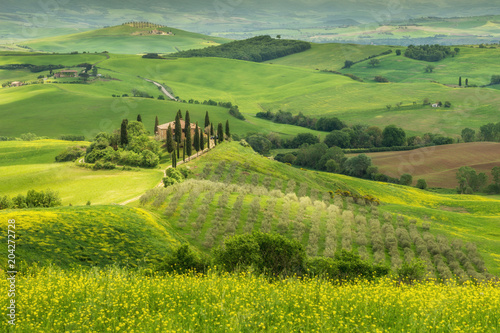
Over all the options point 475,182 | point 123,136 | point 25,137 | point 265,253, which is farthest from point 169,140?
point 475,182

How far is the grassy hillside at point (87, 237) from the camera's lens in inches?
1288

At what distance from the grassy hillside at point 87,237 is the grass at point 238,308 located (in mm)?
14367

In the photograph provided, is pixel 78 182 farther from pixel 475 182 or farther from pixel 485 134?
pixel 485 134

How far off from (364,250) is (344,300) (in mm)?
40411

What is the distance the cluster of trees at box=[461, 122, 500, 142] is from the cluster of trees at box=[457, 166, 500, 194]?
57162 millimetres

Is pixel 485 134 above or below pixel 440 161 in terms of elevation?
above

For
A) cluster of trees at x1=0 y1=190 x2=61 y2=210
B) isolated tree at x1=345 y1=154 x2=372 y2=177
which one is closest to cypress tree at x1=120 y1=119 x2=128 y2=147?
cluster of trees at x1=0 y1=190 x2=61 y2=210

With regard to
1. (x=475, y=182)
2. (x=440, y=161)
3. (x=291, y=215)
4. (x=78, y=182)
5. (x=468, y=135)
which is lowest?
(x=475, y=182)

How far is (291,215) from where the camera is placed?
6053cm

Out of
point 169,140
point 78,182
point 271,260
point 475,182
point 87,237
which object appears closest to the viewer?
point 271,260

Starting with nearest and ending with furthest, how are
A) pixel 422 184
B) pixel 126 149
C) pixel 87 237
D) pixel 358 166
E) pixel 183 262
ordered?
pixel 183 262
pixel 87 237
pixel 126 149
pixel 422 184
pixel 358 166

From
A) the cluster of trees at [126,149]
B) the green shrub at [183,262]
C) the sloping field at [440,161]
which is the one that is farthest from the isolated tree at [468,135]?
the green shrub at [183,262]

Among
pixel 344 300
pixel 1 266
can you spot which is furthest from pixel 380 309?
pixel 1 266

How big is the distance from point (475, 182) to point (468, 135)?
2576 inches
